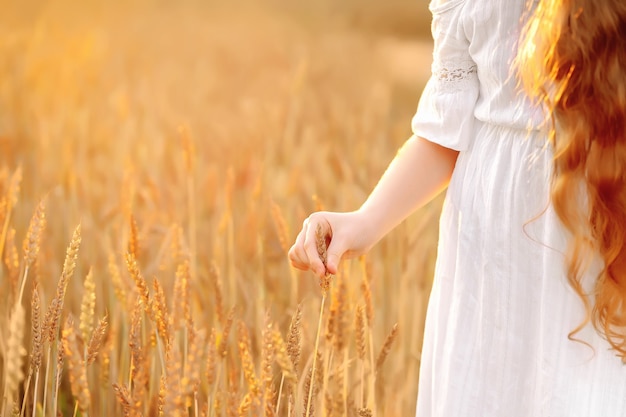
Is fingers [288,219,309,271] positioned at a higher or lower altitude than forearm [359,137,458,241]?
lower

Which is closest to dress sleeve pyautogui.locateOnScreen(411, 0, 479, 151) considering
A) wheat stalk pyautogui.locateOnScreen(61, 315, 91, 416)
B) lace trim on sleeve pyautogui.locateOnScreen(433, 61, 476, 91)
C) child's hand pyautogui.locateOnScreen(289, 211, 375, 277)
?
lace trim on sleeve pyautogui.locateOnScreen(433, 61, 476, 91)

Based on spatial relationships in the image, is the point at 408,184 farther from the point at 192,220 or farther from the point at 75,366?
the point at 192,220

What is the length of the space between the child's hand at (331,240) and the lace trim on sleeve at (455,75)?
184 mm

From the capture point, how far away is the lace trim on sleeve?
3.01ft

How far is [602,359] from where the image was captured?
2.60 feet

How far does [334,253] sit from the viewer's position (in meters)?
0.86

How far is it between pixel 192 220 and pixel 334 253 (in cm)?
65

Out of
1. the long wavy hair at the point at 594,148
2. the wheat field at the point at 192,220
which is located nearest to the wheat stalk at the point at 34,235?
the wheat field at the point at 192,220

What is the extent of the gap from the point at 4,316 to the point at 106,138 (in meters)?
1.12

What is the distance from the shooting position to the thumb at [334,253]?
2.71 ft

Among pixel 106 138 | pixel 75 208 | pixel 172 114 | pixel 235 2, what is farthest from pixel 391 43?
pixel 75 208

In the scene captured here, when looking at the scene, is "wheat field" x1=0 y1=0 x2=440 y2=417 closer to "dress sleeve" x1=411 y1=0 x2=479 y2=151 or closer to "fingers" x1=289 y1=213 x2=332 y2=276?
"fingers" x1=289 y1=213 x2=332 y2=276

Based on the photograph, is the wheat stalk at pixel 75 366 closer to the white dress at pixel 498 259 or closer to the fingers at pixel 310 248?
the fingers at pixel 310 248

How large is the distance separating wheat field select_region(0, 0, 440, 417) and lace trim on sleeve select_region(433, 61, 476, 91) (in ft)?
0.92
